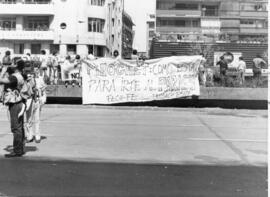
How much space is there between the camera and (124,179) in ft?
23.9

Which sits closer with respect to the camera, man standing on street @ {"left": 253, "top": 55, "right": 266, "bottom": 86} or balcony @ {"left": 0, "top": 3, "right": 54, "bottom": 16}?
man standing on street @ {"left": 253, "top": 55, "right": 266, "bottom": 86}

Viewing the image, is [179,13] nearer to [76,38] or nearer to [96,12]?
[96,12]

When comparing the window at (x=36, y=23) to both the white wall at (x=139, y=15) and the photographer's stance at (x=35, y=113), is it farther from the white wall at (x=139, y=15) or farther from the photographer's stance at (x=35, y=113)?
the photographer's stance at (x=35, y=113)

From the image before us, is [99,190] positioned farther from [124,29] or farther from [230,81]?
[124,29]

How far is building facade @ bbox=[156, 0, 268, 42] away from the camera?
79250 mm

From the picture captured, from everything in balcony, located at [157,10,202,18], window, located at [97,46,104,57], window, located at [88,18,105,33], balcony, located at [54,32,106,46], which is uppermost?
balcony, located at [157,10,202,18]

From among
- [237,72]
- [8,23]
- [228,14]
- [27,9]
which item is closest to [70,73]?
[237,72]

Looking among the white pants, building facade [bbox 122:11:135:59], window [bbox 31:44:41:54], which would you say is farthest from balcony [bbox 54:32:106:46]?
the white pants

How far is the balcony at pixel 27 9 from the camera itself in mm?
61062

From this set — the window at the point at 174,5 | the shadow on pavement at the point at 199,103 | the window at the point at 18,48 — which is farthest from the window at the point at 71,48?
the shadow on pavement at the point at 199,103

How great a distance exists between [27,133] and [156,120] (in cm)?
534

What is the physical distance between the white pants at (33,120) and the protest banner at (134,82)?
26.8 feet

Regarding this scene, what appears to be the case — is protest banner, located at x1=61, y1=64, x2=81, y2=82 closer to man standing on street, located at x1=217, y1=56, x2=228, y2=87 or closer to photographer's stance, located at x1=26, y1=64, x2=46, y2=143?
man standing on street, located at x1=217, y1=56, x2=228, y2=87

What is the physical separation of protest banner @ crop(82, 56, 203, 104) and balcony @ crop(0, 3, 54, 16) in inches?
1720
